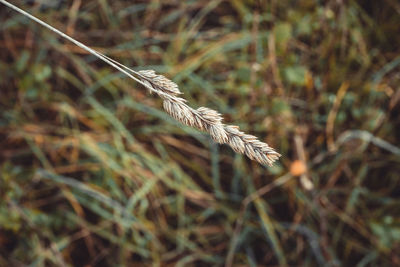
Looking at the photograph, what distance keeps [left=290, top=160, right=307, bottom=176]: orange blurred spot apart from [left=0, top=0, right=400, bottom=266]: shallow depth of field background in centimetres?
1

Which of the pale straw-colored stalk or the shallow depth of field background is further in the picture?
the shallow depth of field background

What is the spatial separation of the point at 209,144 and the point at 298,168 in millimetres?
489

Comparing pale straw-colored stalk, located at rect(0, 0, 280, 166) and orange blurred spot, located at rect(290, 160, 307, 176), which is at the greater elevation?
pale straw-colored stalk, located at rect(0, 0, 280, 166)

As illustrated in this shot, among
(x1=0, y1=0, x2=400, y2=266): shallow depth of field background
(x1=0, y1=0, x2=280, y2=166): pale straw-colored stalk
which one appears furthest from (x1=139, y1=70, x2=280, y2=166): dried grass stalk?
(x1=0, y1=0, x2=400, y2=266): shallow depth of field background

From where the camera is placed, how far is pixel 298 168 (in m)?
2.11

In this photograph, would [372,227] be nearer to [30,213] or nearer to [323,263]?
[323,263]

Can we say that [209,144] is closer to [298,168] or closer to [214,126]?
[298,168]

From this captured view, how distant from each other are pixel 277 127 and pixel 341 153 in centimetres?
36

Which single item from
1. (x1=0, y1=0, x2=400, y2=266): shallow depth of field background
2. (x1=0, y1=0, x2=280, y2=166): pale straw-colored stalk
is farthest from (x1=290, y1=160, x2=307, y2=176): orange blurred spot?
(x1=0, y1=0, x2=280, y2=166): pale straw-colored stalk

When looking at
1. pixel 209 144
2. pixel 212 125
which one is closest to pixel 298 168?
pixel 209 144

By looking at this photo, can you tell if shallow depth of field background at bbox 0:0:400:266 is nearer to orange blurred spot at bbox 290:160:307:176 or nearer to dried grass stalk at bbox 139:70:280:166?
orange blurred spot at bbox 290:160:307:176

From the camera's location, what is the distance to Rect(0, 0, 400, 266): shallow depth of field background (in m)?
2.09

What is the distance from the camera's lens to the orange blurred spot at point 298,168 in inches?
82.7

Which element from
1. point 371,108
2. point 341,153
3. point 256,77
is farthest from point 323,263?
point 256,77
